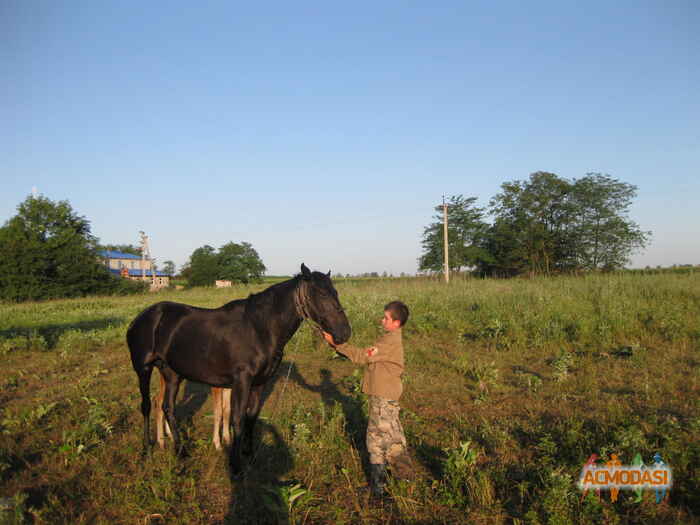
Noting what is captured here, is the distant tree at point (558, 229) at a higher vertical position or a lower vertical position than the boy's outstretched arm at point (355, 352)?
higher

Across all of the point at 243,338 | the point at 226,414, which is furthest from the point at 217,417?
the point at 243,338

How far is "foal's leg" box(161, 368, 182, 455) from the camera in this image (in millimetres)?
4930

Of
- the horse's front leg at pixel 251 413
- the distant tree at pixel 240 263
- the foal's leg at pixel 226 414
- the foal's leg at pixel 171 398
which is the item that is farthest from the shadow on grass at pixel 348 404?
the distant tree at pixel 240 263

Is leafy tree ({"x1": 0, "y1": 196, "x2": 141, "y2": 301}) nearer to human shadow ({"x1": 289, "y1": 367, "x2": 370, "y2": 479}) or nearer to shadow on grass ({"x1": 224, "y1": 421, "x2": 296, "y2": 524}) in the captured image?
human shadow ({"x1": 289, "y1": 367, "x2": 370, "y2": 479})

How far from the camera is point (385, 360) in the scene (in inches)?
153

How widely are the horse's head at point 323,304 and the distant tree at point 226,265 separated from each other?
5973 cm

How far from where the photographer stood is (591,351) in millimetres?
8883

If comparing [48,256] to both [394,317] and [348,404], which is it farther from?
[394,317]

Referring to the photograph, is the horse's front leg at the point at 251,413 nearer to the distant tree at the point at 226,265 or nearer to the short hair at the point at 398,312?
the short hair at the point at 398,312

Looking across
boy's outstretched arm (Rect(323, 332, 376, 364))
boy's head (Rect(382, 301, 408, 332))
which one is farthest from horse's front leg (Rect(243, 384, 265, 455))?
boy's head (Rect(382, 301, 408, 332))

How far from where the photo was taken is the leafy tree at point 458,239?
150 feet

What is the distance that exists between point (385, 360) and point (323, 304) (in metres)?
0.85

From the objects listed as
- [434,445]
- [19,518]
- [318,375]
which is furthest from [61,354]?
[434,445]

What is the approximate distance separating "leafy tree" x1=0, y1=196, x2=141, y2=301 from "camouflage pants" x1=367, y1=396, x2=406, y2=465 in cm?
4551
